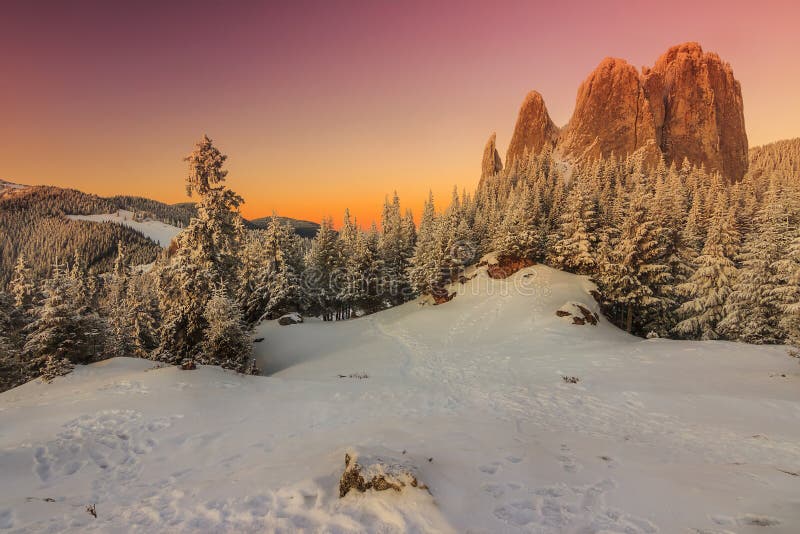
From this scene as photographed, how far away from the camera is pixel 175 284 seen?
21.3m

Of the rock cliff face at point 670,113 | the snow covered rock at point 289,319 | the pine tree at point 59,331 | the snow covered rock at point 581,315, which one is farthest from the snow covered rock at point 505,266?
the rock cliff face at point 670,113

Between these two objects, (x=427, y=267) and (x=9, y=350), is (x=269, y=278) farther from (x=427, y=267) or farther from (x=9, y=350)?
(x=9, y=350)

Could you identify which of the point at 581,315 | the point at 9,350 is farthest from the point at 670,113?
the point at 9,350

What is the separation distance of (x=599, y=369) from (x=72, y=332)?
29.7 meters

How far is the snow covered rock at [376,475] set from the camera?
539 cm

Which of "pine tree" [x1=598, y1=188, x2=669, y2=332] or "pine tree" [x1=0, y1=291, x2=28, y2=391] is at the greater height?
"pine tree" [x1=598, y1=188, x2=669, y2=332]

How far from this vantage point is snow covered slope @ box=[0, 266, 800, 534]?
5117 mm

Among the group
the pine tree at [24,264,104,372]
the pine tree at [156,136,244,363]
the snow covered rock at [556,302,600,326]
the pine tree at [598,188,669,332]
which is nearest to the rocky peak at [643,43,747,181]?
the pine tree at [598,188,669,332]

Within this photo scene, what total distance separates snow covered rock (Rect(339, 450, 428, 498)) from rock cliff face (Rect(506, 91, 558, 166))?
123 m

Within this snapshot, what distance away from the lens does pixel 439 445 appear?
26.8ft

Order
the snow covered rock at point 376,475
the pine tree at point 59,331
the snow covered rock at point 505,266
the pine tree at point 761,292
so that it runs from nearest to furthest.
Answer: the snow covered rock at point 376,475 < the pine tree at point 59,331 < the pine tree at point 761,292 < the snow covered rock at point 505,266

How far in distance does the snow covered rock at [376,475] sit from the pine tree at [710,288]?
3131 centimetres

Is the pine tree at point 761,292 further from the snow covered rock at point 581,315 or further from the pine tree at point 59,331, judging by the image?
the pine tree at point 59,331

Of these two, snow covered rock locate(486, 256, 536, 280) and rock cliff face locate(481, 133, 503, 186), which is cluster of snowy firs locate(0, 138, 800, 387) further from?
rock cliff face locate(481, 133, 503, 186)
